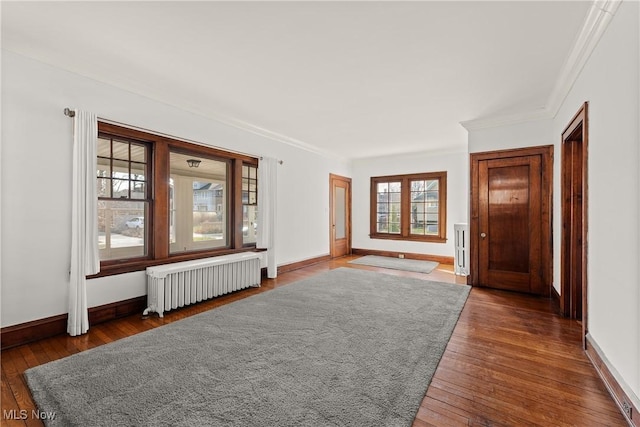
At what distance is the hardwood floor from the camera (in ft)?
5.72

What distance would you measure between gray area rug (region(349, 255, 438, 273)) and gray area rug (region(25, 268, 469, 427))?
2486 mm

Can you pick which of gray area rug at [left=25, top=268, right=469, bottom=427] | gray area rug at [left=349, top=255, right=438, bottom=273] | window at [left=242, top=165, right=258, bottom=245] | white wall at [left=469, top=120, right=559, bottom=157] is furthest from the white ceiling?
gray area rug at [left=349, top=255, right=438, bottom=273]

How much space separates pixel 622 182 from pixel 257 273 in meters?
4.33

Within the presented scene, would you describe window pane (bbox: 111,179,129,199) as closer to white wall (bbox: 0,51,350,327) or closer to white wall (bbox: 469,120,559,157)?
white wall (bbox: 0,51,350,327)

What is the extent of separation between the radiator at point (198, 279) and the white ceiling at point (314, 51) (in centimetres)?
217

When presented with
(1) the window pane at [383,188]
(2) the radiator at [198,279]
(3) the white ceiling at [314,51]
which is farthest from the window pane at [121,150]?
(1) the window pane at [383,188]

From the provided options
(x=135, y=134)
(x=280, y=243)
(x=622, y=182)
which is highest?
(x=135, y=134)

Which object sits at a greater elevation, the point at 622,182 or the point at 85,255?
the point at 622,182

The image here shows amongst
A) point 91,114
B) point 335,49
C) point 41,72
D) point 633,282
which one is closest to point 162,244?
point 91,114

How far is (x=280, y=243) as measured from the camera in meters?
5.72

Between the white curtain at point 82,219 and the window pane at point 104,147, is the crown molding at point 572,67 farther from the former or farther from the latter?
the window pane at point 104,147

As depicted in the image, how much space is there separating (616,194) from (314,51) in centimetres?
258

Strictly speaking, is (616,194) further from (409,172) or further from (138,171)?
(409,172)

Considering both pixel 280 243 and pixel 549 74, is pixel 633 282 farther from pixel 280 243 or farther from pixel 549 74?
pixel 280 243
